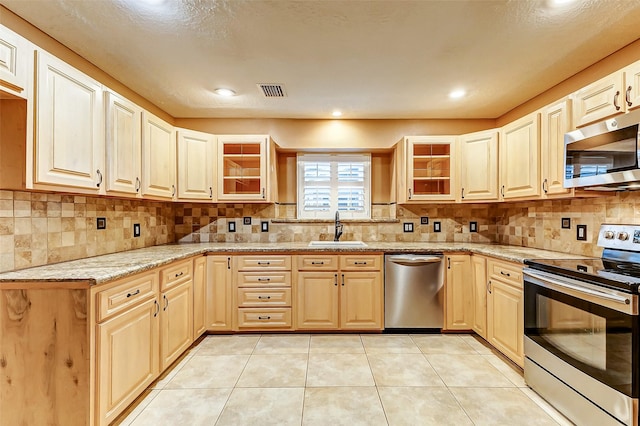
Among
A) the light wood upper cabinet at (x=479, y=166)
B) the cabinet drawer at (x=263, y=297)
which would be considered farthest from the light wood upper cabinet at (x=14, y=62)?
the light wood upper cabinet at (x=479, y=166)

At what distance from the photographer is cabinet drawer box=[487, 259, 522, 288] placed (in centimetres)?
223

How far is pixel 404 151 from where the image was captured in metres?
3.22

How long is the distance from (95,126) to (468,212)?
369 centimetres

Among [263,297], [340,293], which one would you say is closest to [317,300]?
[340,293]

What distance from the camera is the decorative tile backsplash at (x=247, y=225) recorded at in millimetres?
1788

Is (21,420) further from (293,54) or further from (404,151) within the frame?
(404,151)

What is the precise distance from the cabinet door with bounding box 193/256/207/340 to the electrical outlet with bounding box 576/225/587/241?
10.9 ft

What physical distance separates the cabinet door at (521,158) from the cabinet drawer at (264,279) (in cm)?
230

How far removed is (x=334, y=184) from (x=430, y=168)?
3.75 feet

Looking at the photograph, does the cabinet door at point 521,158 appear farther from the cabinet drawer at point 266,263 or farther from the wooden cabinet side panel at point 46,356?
the wooden cabinet side panel at point 46,356

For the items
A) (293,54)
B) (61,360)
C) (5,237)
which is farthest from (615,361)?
(5,237)

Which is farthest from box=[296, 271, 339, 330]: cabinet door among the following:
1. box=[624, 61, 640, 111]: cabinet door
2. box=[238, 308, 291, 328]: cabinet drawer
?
box=[624, 61, 640, 111]: cabinet door

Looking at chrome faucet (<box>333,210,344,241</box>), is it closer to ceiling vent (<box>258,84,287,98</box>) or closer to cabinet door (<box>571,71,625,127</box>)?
ceiling vent (<box>258,84,287,98</box>)

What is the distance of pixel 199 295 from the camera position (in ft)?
9.12
